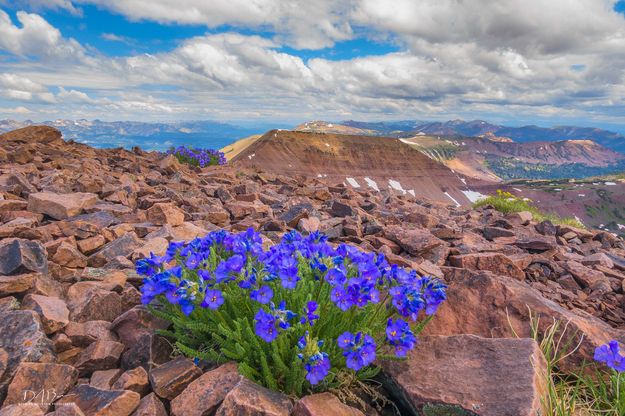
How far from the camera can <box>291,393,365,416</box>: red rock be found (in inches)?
133

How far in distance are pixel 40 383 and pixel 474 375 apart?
3.94 meters

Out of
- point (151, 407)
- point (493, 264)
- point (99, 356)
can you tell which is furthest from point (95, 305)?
point (493, 264)

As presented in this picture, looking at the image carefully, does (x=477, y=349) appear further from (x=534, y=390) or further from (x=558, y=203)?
(x=558, y=203)

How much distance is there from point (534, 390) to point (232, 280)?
2878mm

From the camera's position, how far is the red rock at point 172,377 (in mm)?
3672

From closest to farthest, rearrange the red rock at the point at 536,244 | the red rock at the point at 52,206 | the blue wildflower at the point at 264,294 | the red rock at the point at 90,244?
the blue wildflower at the point at 264,294 < the red rock at the point at 90,244 < the red rock at the point at 52,206 < the red rock at the point at 536,244

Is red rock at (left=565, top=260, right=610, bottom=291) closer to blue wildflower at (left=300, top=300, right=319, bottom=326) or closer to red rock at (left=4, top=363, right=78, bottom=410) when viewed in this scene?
blue wildflower at (left=300, top=300, right=319, bottom=326)

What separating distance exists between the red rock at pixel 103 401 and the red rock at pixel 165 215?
499 centimetres

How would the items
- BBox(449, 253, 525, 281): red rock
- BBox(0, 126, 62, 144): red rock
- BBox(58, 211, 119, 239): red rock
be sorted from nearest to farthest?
BBox(58, 211, 119, 239): red rock < BBox(449, 253, 525, 281): red rock < BBox(0, 126, 62, 144): red rock

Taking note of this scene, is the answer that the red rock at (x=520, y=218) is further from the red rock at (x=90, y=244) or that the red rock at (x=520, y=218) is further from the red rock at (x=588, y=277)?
the red rock at (x=90, y=244)

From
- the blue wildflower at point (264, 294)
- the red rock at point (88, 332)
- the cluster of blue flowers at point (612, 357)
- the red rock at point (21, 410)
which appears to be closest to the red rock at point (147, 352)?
the red rock at point (88, 332)

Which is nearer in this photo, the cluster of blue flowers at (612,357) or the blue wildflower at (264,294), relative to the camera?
the blue wildflower at (264,294)

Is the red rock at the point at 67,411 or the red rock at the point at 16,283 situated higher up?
the red rock at the point at 16,283

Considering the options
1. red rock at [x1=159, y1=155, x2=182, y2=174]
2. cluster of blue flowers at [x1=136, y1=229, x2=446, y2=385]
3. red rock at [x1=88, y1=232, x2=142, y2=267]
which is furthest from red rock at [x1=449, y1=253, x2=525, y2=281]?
red rock at [x1=159, y1=155, x2=182, y2=174]
